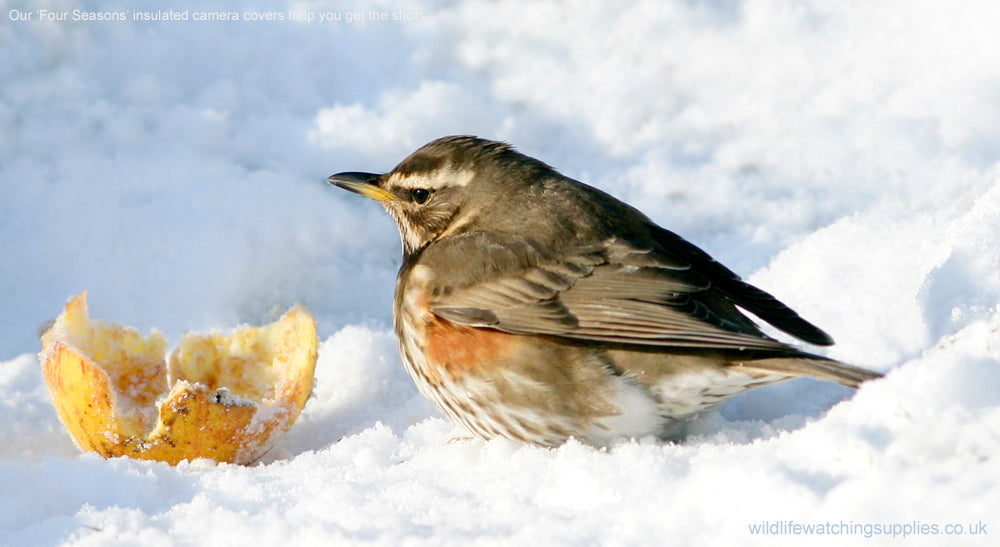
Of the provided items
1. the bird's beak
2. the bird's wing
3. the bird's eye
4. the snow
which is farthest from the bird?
the bird's beak

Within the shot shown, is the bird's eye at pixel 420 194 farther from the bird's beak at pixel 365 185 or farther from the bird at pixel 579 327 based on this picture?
the bird at pixel 579 327

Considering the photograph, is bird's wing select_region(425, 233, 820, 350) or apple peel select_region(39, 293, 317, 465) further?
apple peel select_region(39, 293, 317, 465)

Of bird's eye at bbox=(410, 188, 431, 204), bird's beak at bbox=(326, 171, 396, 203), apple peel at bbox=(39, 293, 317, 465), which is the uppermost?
bird's beak at bbox=(326, 171, 396, 203)

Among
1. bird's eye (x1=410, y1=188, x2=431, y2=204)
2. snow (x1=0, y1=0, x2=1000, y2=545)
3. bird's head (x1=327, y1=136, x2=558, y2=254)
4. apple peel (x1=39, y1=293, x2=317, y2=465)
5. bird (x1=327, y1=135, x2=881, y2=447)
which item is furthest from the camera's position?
bird's eye (x1=410, y1=188, x2=431, y2=204)

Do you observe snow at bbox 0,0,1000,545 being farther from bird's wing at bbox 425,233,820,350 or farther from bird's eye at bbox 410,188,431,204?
bird's eye at bbox 410,188,431,204

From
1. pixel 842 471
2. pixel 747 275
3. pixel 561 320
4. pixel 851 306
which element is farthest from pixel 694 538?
pixel 747 275

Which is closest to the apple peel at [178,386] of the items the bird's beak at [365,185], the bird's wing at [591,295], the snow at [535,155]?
the snow at [535,155]

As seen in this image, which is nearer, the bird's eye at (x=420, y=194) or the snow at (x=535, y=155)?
the snow at (x=535, y=155)

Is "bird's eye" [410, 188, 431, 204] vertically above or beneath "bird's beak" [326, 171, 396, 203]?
beneath
